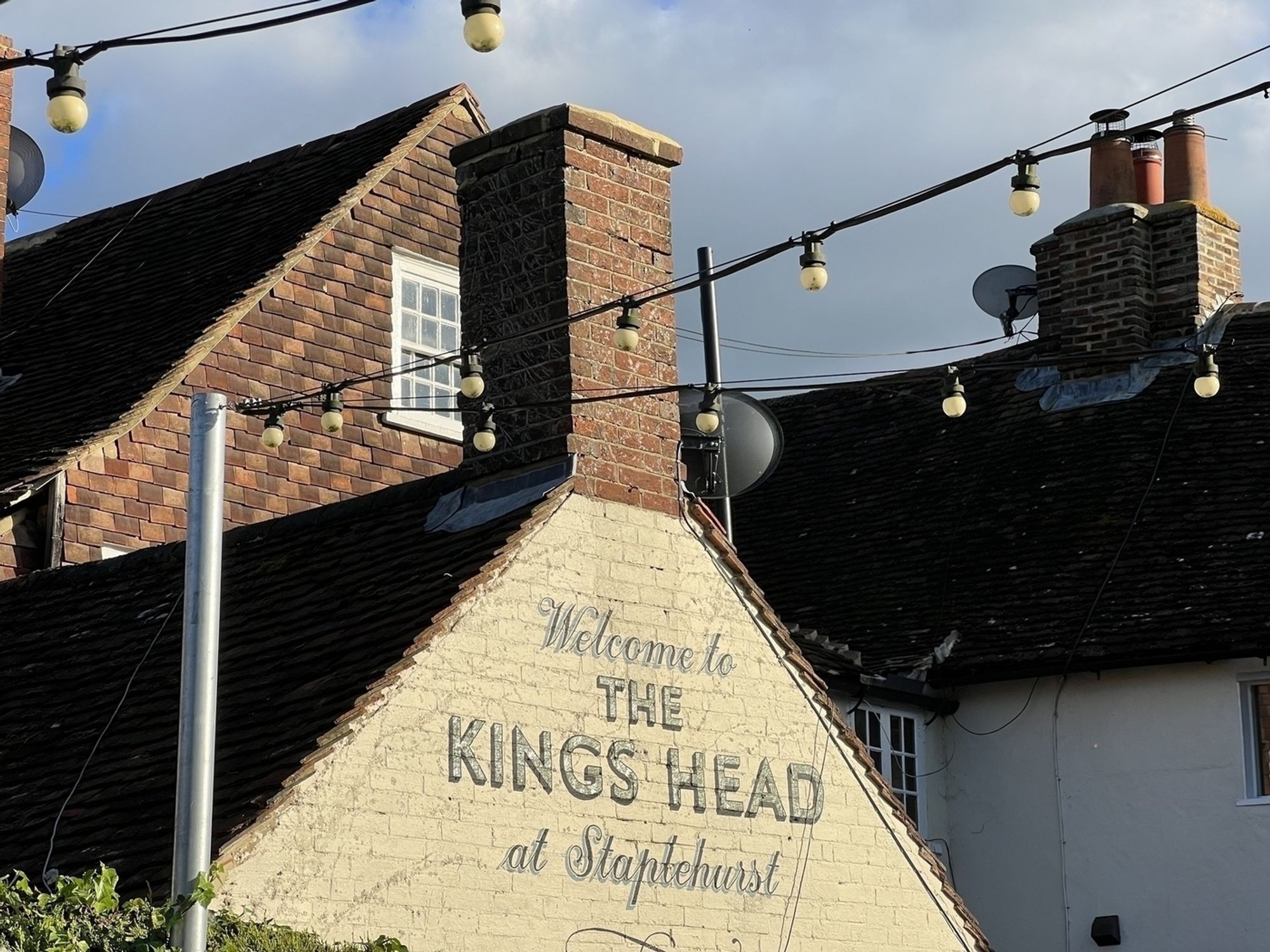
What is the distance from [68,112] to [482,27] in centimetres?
185

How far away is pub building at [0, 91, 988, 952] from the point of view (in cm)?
1030

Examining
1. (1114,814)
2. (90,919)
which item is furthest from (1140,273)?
(90,919)

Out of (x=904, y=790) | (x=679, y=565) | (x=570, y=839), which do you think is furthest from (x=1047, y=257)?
(x=570, y=839)

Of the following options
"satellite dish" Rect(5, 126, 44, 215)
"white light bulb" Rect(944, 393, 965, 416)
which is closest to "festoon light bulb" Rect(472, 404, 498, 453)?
"white light bulb" Rect(944, 393, 965, 416)

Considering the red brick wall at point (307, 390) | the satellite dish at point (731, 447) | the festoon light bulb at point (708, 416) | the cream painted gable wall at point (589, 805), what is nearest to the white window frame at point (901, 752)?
the satellite dish at point (731, 447)

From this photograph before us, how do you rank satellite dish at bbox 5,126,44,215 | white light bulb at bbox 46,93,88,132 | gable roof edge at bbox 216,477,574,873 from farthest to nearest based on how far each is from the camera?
satellite dish at bbox 5,126,44,215, gable roof edge at bbox 216,477,574,873, white light bulb at bbox 46,93,88,132

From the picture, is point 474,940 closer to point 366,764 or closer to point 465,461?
point 366,764

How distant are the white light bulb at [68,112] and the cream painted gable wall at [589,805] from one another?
10.5 feet

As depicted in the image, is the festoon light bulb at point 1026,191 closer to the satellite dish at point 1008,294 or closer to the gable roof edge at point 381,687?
the gable roof edge at point 381,687

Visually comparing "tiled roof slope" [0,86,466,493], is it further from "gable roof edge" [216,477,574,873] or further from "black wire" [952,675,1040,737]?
"black wire" [952,675,1040,737]

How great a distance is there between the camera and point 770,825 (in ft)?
40.8

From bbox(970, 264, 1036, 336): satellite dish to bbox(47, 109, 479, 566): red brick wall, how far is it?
732 cm

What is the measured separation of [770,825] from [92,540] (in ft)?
18.9

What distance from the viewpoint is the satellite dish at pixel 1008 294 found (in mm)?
23875
